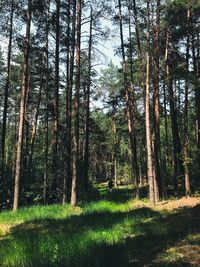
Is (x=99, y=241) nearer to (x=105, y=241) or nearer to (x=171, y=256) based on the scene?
(x=105, y=241)

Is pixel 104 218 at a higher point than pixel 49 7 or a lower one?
lower

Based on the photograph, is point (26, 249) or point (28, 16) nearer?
point (26, 249)

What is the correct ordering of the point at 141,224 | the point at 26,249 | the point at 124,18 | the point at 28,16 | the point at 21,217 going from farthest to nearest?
the point at 124,18, the point at 28,16, the point at 21,217, the point at 141,224, the point at 26,249

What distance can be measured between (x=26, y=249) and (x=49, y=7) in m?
17.6

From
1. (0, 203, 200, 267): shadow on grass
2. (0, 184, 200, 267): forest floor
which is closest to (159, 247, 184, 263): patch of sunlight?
(0, 184, 200, 267): forest floor

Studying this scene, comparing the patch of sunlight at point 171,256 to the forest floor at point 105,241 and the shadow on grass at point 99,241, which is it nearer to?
the forest floor at point 105,241

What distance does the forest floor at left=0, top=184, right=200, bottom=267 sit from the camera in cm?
616

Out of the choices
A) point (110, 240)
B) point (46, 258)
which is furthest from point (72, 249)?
point (110, 240)

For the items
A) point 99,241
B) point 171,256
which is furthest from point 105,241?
point 171,256

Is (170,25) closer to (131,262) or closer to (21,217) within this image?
(21,217)

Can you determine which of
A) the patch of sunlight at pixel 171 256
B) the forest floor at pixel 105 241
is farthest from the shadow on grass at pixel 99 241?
the patch of sunlight at pixel 171 256

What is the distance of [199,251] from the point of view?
705 centimetres

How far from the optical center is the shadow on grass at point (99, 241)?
6.13m

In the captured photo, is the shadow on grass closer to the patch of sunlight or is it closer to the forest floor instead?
the forest floor
